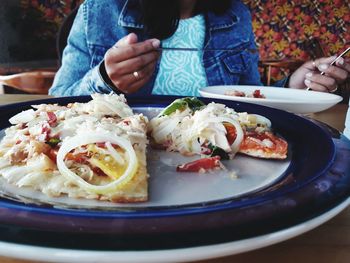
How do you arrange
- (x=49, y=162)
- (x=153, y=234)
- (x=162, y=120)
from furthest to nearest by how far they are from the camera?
(x=162, y=120) < (x=49, y=162) < (x=153, y=234)

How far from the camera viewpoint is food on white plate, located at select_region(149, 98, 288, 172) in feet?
2.32

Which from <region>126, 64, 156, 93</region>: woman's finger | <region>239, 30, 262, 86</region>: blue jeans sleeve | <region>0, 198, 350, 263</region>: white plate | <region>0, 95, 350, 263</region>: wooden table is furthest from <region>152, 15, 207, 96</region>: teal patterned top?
<region>0, 198, 350, 263</region>: white plate

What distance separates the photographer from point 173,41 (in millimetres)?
1806

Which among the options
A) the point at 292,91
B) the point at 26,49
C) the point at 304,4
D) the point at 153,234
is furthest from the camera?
the point at 304,4

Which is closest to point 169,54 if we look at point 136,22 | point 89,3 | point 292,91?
point 136,22

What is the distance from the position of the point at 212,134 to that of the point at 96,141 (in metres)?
0.26

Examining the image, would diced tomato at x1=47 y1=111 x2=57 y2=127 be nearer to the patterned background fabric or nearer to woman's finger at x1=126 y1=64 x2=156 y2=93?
woman's finger at x1=126 y1=64 x2=156 y2=93

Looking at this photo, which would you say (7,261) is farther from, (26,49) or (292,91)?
(26,49)

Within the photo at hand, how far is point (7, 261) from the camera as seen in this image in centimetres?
42

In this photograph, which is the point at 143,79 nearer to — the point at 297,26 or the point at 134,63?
the point at 134,63

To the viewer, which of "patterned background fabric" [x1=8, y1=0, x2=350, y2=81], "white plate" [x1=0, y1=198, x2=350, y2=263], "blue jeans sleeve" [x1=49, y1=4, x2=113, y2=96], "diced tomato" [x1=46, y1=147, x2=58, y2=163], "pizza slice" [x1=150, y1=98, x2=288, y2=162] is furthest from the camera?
"patterned background fabric" [x1=8, y1=0, x2=350, y2=81]

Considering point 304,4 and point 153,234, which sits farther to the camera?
point 304,4

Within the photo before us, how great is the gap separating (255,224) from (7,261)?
27 cm

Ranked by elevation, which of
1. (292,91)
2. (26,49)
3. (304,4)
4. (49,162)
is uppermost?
(49,162)
